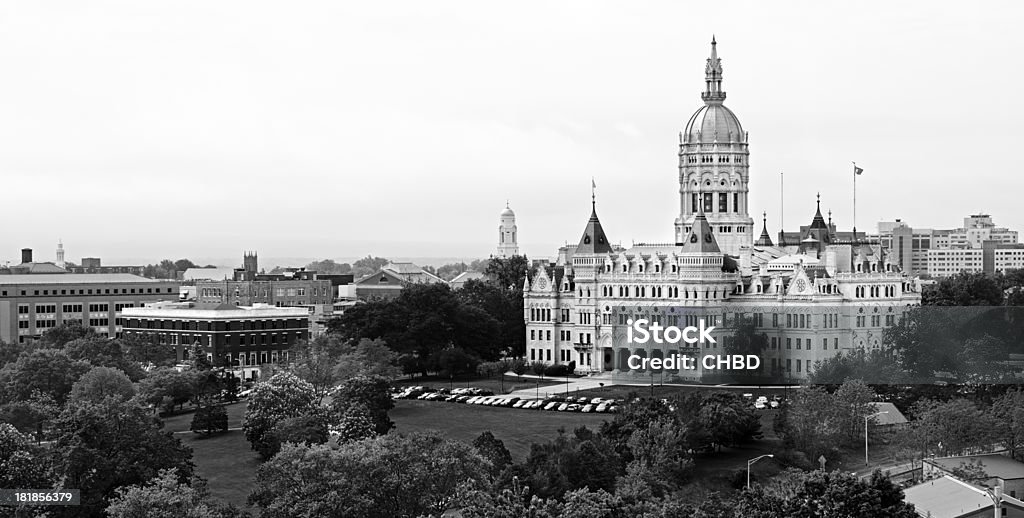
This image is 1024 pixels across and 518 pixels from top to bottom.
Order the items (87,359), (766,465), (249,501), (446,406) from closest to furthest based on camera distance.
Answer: (249,501) < (766,465) < (446,406) < (87,359)

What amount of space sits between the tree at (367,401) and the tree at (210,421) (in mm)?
7654

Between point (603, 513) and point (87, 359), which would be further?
point (87, 359)

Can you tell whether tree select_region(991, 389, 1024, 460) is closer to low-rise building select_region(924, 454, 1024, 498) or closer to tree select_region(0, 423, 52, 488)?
low-rise building select_region(924, 454, 1024, 498)

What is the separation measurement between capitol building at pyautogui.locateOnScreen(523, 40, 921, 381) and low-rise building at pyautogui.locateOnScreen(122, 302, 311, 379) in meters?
22.7

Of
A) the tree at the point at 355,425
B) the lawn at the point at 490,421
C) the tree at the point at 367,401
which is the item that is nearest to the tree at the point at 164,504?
the tree at the point at 355,425

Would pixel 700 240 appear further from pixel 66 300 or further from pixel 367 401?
pixel 66 300

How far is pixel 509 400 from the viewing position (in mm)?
114562

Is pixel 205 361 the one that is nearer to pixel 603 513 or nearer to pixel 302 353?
pixel 302 353

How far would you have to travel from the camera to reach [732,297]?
13075cm

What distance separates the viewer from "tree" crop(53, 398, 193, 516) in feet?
240

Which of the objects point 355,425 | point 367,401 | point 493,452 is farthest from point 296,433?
point 493,452

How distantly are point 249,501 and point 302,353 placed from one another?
55987 mm

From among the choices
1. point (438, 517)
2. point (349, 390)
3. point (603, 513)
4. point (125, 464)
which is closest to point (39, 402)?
point (349, 390)
